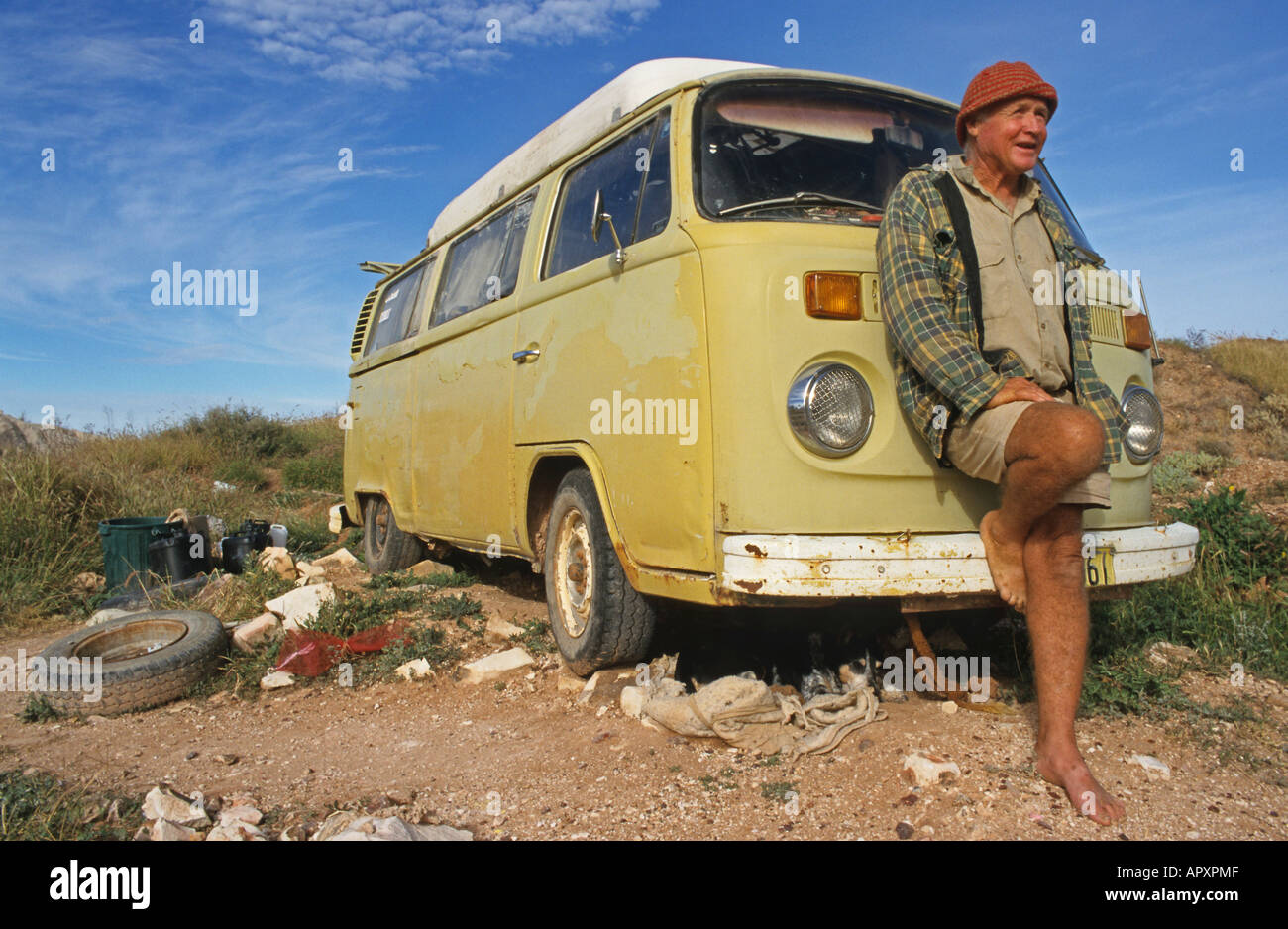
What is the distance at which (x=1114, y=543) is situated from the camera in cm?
298

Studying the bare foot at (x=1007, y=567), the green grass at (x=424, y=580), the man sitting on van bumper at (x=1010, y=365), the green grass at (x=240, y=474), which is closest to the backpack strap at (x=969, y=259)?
the man sitting on van bumper at (x=1010, y=365)

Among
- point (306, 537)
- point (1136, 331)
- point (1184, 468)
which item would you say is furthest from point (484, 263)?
point (1184, 468)

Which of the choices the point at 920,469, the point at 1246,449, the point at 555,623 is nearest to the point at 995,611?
the point at 920,469

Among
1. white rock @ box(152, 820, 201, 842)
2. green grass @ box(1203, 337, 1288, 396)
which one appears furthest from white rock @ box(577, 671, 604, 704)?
green grass @ box(1203, 337, 1288, 396)

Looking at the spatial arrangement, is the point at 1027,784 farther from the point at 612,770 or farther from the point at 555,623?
the point at 555,623

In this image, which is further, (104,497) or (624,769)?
(104,497)

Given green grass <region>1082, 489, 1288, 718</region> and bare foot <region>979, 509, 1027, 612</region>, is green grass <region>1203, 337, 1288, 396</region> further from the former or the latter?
bare foot <region>979, 509, 1027, 612</region>

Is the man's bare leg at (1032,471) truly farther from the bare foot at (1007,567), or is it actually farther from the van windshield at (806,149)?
the van windshield at (806,149)

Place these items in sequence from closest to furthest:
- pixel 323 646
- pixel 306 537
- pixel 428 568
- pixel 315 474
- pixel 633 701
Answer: pixel 633 701 < pixel 323 646 < pixel 428 568 < pixel 306 537 < pixel 315 474

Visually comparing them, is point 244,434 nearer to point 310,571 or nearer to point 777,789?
Result: point 310,571

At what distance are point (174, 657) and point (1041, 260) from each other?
410cm

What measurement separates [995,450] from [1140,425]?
1247 mm

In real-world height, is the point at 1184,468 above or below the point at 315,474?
below

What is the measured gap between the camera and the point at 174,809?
271 centimetres
